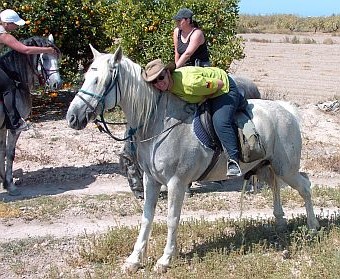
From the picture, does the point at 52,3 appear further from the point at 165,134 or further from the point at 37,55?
the point at 165,134

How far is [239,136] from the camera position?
6.36 metres

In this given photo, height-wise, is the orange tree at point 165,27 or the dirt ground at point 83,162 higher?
the orange tree at point 165,27

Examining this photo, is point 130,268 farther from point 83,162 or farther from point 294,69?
point 294,69

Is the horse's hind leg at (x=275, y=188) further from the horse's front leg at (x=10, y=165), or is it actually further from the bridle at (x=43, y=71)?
the horse's front leg at (x=10, y=165)

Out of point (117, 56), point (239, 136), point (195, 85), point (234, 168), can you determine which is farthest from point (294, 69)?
point (117, 56)

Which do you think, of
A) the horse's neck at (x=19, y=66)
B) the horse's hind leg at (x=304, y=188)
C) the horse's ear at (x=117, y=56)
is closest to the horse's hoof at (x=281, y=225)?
the horse's hind leg at (x=304, y=188)

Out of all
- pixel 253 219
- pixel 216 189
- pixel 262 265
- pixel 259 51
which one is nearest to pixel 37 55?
pixel 216 189

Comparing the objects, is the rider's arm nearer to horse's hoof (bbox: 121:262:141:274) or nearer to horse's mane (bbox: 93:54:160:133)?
horse's mane (bbox: 93:54:160:133)

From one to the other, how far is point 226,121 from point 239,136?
0.25 meters

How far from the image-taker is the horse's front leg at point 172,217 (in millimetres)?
6121

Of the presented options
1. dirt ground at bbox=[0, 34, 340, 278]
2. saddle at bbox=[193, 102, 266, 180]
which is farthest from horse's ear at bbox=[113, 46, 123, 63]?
dirt ground at bbox=[0, 34, 340, 278]

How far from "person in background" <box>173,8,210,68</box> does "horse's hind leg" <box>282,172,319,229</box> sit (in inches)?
81.2

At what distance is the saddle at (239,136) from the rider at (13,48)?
355 cm

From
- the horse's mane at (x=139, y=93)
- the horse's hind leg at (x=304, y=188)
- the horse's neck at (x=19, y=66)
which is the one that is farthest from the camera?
the horse's neck at (x=19, y=66)
